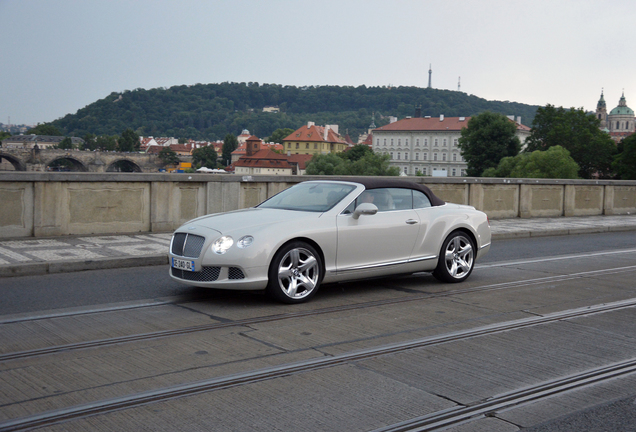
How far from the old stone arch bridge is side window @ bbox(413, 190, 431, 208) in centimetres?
11327

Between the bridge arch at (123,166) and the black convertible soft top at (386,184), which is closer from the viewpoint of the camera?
the black convertible soft top at (386,184)

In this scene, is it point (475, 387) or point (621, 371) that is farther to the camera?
point (621, 371)

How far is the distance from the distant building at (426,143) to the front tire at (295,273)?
5954 inches

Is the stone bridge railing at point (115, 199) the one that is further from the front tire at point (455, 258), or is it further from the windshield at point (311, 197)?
the front tire at point (455, 258)

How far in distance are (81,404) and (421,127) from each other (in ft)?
544

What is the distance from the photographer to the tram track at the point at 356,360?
3922 millimetres

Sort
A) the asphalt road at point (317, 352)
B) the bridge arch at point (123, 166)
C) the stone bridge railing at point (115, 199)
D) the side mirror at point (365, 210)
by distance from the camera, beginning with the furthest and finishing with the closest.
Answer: the bridge arch at point (123, 166)
the stone bridge railing at point (115, 199)
the side mirror at point (365, 210)
the asphalt road at point (317, 352)


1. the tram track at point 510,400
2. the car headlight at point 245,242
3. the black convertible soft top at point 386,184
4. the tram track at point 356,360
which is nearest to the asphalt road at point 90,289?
the car headlight at point 245,242

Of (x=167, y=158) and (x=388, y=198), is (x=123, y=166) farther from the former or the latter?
(x=388, y=198)

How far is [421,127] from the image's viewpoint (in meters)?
166

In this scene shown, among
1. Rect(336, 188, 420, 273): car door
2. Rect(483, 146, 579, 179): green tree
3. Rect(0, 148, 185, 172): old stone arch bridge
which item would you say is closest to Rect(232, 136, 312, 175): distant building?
Rect(0, 148, 185, 172): old stone arch bridge

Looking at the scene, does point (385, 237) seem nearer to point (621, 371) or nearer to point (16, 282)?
point (621, 371)

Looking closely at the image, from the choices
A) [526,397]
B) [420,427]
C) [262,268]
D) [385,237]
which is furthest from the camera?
[385,237]

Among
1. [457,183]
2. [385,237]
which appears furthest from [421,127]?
[385,237]
